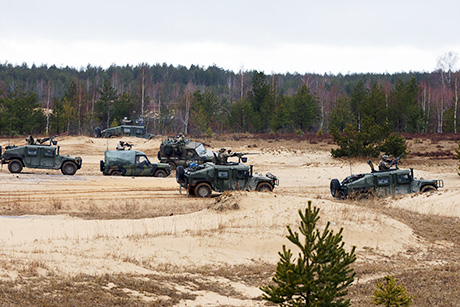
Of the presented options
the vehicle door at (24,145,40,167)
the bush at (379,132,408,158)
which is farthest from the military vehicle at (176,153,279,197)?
the bush at (379,132,408,158)

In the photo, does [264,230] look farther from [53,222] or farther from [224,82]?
[224,82]

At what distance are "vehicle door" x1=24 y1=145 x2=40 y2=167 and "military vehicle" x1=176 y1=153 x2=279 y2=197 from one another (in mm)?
10126

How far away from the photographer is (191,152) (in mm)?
33094

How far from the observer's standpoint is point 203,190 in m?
23.1

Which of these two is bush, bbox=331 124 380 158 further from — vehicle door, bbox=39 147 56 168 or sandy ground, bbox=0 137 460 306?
vehicle door, bbox=39 147 56 168

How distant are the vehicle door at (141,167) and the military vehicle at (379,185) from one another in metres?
11.0

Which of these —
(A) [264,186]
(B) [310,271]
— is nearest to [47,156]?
(A) [264,186]

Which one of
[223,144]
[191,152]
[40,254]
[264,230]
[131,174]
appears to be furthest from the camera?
[223,144]

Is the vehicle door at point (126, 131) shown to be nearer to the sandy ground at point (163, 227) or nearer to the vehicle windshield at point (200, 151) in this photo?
the vehicle windshield at point (200, 151)

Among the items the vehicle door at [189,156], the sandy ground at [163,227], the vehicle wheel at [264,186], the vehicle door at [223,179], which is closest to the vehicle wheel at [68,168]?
the sandy ground at [163,227]

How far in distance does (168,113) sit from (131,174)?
44.8m

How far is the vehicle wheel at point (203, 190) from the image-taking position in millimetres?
23077

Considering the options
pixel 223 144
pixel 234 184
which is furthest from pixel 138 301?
pixel 223 144

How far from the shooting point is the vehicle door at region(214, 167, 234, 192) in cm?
2312
